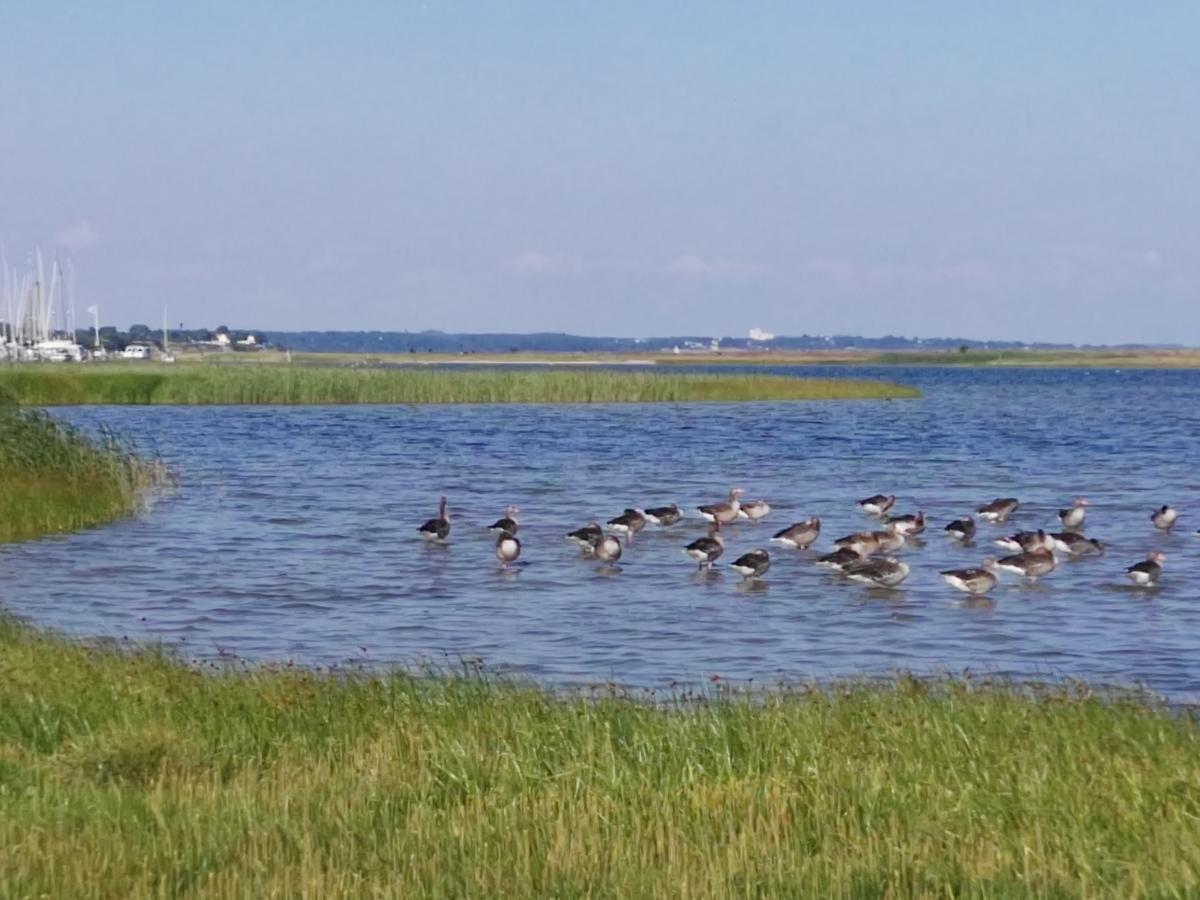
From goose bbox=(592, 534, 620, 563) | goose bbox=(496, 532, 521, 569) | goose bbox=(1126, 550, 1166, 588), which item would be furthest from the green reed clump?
goose bbox=(1126, 550, 1166, 588)

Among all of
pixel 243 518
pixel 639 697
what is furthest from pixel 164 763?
pixel 243 518

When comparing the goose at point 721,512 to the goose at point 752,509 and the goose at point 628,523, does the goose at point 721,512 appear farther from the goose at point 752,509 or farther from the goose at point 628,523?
the goose at point 628,523

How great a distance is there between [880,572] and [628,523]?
6.86 meters

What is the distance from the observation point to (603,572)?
88.9ft

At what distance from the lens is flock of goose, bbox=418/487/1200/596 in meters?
24.6

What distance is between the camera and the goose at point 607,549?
91.0 feet

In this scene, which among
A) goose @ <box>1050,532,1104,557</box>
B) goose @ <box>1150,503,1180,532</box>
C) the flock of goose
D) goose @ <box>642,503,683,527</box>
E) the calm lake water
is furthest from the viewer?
goose @ <box>642,503,683,527</box>

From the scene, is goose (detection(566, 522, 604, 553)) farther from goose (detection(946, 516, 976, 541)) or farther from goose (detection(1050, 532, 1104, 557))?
goose (detection(1050, 532, 1104, 557))

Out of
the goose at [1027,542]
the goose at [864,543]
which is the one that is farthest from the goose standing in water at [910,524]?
the goose at [864,543]

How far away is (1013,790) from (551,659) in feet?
30.8

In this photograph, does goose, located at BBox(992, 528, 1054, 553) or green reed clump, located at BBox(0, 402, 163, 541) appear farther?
green reed clump, located at BBox(0, 402, 163, 541)

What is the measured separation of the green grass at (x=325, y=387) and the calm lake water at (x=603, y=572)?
1895 centimetres

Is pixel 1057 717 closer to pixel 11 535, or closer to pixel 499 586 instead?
pixel 499 586

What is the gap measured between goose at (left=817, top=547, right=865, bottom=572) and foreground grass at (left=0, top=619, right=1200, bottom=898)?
11.9 meters
